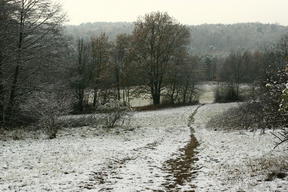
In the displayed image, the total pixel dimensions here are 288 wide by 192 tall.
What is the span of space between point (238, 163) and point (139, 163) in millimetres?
4441

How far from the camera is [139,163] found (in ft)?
52.9

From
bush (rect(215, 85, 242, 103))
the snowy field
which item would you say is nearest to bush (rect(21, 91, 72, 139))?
the snowy field

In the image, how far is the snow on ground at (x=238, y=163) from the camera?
11.6 meters

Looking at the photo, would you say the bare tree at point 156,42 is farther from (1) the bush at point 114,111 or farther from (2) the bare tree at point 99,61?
(1) the bush at point 114,111

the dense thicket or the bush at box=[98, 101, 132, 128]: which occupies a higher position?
the dense thicket

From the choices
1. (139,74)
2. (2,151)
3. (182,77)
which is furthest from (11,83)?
(182,77)

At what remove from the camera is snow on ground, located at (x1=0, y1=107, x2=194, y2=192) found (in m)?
12.0

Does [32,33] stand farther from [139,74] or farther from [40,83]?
[139,74]

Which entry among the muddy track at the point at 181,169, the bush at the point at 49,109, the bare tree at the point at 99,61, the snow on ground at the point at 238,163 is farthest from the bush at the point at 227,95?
the muddy track at the point at 181,169

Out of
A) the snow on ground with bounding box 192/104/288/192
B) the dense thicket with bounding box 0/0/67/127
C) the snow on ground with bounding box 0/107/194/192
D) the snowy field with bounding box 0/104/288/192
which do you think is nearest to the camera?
the snow on ground with bounding box 192/104/288/192

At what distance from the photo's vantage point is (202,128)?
31500 mm

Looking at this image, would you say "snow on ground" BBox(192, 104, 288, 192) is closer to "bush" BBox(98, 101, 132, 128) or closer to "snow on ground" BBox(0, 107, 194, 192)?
"snow on ground" BBox(0, 107, 194, 192)

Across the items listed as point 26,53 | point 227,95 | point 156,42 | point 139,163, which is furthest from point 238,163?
point 227,95

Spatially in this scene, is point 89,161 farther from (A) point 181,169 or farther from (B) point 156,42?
(B) point 156,42
